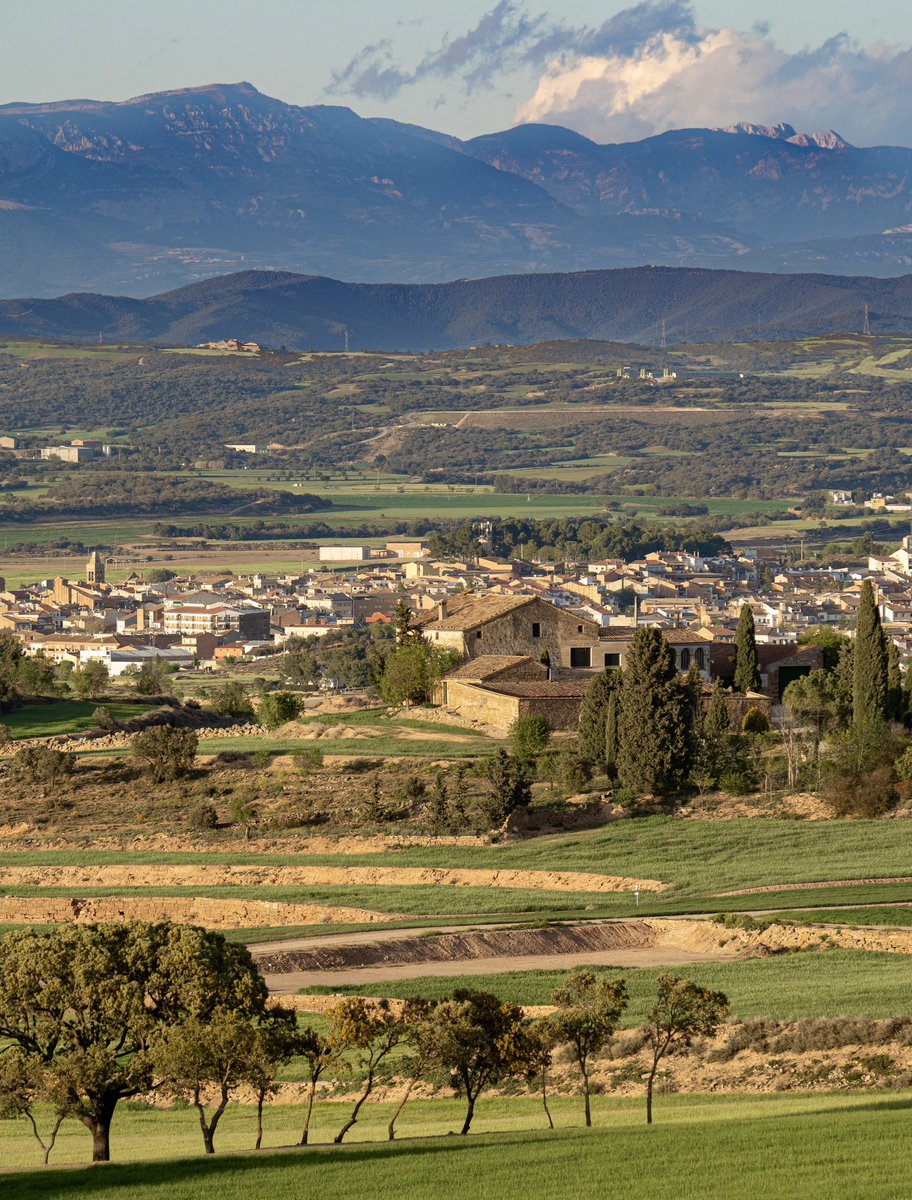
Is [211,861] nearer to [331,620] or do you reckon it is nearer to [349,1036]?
[349,1036]

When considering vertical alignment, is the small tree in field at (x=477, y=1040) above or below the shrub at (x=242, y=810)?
above

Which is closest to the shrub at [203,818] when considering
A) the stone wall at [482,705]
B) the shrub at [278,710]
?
the stone wall at [482,705]

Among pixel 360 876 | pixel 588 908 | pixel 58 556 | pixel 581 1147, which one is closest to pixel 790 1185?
pixel 581 1147

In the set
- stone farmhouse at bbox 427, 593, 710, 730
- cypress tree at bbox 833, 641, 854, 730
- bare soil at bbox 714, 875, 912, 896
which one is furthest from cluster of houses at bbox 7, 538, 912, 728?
bare soil at bbox 714, 875, 912, 896

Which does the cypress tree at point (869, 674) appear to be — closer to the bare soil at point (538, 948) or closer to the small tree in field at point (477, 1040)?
the bare soil at point (538, 948)

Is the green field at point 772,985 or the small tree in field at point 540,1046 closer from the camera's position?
the small tree in field at point 540,1046
